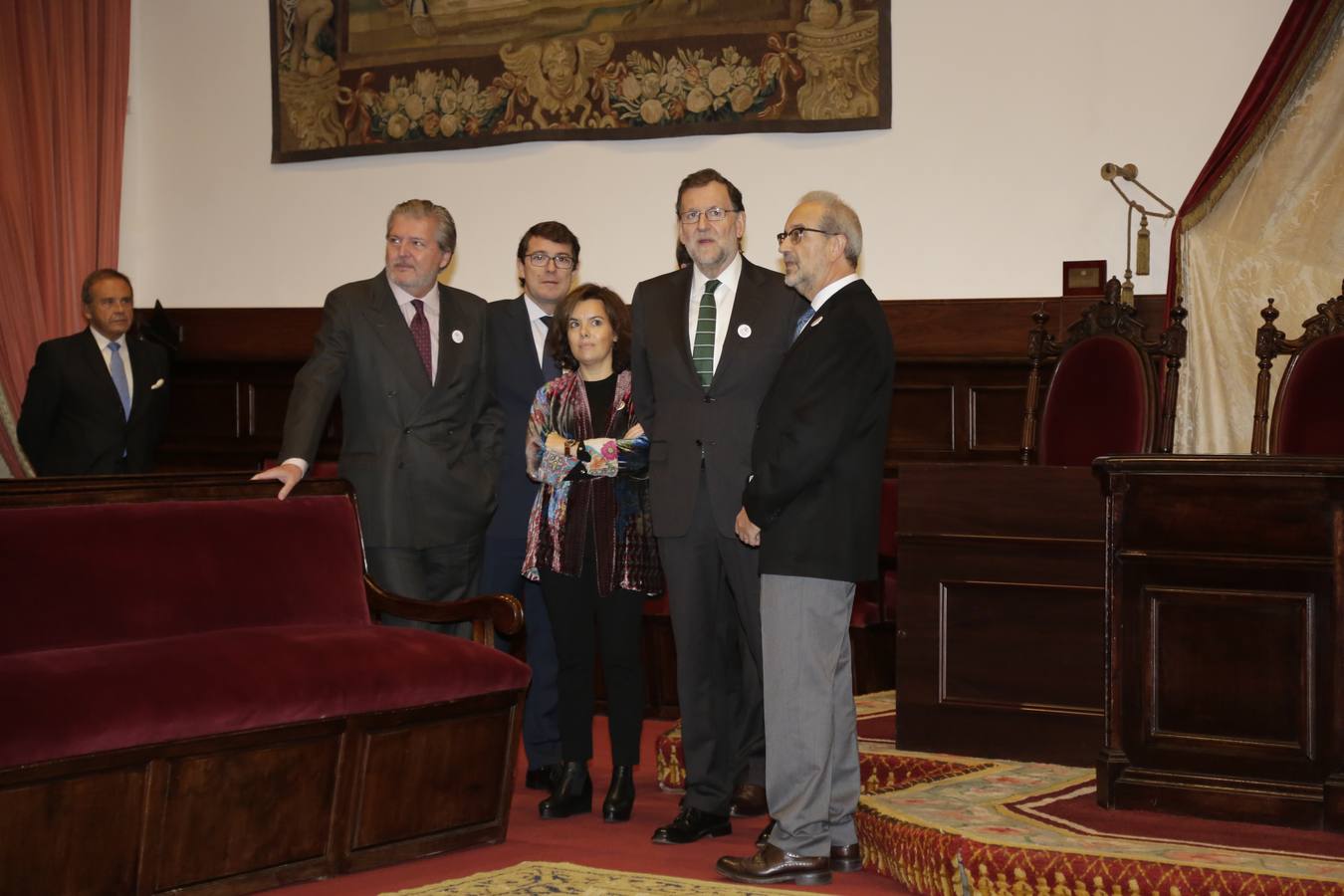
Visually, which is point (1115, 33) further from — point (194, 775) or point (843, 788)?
point (194, 775)

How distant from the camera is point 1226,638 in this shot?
11.6ft

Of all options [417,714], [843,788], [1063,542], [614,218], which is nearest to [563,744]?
[417,714]

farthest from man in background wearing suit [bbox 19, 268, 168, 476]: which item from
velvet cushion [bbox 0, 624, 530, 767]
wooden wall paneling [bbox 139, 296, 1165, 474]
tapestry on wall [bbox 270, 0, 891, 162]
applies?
velvet cushion [bbox 0, 624, 530, 767]

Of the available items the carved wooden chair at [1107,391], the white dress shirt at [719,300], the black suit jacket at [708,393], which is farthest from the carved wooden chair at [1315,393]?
the white dress shirt at [719,300]

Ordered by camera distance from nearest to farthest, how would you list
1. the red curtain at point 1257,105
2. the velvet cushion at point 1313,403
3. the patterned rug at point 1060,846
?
the patterned rug at point 1060,846 < the velvet cushion at point 1313,403 < the red curtain at point 1257,105

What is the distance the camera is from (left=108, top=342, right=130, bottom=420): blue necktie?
5965 mm

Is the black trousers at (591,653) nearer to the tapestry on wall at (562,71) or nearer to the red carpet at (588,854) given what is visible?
the red carpet at (588,854)

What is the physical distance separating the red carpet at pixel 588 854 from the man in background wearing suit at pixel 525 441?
30 centimetres

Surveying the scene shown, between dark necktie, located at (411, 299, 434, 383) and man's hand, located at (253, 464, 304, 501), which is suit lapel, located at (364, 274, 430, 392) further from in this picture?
man's hand, located at (253, 464, 304, 501)

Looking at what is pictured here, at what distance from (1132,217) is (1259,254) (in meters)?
0.54

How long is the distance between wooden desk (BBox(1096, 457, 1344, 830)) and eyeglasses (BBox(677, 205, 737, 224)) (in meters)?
1.15

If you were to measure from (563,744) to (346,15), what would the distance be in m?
4.59

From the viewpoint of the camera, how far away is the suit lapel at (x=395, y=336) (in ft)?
14.1

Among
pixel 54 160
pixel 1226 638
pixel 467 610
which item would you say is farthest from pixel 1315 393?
pixel 54 160
